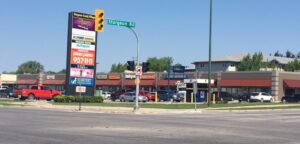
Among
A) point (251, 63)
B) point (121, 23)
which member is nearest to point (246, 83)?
point (251, 63)

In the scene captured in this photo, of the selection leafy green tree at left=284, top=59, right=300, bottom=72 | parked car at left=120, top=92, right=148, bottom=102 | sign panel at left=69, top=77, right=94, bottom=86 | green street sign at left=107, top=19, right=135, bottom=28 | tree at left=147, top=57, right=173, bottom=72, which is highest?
tree at left=147, top=57, right=173, bottom=72

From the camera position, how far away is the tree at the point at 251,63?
113 metres

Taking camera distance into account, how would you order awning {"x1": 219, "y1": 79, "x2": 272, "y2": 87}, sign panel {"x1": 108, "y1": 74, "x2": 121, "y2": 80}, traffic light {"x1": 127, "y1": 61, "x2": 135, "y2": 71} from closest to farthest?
traffic light {"x1": 127, "y1": 61, "x2": 135, "y2": 71}
awning {"x1": 219, "y1": 79, "x2": 272, "y2": 87}
sign panel {"x1": 108, "y1": 74, "x2": 121, "y2": 80}

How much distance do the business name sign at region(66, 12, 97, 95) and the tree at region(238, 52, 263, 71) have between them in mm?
64589

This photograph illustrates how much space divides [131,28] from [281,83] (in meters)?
42.5

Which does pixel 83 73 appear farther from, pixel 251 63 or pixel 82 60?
pixel 251 63

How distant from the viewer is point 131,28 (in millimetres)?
36688

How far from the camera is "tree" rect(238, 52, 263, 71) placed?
11300 centimetres

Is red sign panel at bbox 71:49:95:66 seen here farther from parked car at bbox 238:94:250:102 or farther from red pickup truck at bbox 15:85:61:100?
parked car at bbox 238:94:250:102

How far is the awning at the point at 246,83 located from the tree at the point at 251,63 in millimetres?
33740

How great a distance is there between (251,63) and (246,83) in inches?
1503

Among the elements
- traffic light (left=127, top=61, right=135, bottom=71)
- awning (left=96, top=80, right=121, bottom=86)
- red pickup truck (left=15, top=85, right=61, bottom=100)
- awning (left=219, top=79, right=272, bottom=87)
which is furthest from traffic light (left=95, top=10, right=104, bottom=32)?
awning (left=96, top=80, right=121, bottom=86)

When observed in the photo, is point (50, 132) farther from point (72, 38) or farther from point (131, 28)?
point (72, 38)

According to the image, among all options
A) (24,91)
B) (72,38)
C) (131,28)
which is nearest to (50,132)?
(131,28)
